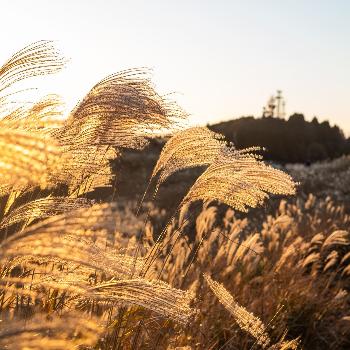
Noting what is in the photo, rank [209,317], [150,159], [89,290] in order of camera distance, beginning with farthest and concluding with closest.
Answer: [150,159], [209,317], [89,290]

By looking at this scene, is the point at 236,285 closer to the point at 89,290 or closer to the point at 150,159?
the point at 89,290

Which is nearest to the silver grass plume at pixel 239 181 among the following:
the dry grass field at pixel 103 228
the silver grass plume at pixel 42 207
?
the dry grass field at pixel 103 228

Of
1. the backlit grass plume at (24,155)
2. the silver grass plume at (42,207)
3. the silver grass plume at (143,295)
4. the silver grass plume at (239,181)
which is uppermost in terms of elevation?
the backlit grass plume at (24,155)

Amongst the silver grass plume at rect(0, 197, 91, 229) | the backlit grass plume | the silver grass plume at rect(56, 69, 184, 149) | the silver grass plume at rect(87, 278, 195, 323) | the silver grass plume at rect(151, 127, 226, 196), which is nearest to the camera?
the backlit grass plume

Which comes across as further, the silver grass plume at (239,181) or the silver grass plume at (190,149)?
the silver grass plume at (190,149)

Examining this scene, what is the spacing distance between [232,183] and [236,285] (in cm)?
310

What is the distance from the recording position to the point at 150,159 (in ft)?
112

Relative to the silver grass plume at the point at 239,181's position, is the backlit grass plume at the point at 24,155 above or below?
above

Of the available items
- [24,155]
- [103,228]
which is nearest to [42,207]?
[103,228]

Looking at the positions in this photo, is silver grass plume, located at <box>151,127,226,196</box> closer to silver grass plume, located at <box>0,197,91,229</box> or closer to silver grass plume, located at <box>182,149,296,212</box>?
silver grass plume, located at <box>182,149,296,212</box>

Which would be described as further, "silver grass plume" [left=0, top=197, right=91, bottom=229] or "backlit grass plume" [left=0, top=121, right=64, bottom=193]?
"silver grass plume" [left=0, top=197, right=91, bottom=229]

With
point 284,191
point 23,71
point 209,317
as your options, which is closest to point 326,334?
point 209,317

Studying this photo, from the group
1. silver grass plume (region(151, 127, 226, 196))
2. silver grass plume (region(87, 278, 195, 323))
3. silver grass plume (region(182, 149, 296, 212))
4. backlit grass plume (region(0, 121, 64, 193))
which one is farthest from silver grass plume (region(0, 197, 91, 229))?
silver grass plume (region(151, 127, 226, 196))

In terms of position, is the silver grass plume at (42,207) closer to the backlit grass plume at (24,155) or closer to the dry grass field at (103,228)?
the dry grass field at (103,228)
